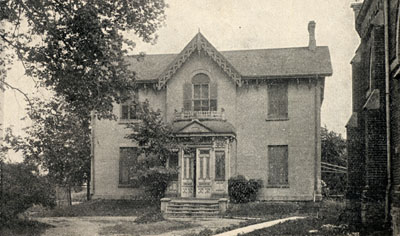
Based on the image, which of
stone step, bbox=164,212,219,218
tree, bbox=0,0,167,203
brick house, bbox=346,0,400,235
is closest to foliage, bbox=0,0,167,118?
tree, bbox=0,0,167,203

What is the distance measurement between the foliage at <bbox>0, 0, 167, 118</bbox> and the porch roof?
1008cm

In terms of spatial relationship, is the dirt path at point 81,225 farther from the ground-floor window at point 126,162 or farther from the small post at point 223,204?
the ground-floor window at point 126,162

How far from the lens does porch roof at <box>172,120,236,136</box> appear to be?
965 inches

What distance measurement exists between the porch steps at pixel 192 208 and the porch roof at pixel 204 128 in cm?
333

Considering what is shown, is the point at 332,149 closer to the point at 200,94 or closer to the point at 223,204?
the point at 200,94

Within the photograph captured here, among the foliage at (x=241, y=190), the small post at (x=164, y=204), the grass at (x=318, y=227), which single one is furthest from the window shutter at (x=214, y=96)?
the grass at (x=318, y=227)

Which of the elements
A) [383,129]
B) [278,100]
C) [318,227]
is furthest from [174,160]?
[383,129]

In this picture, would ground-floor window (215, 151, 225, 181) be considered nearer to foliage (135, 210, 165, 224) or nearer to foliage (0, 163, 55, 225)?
foliage (135, 210, 165, 224)

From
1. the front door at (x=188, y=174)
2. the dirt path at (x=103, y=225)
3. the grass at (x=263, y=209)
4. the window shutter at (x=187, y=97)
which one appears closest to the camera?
the dirt path at (x=103, y=225)

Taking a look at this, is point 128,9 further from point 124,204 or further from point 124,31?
point 124,204

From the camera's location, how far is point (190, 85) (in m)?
26.4

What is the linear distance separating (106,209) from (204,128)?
21.6 feet

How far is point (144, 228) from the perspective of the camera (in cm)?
1811

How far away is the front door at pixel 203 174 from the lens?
24.7 meters
